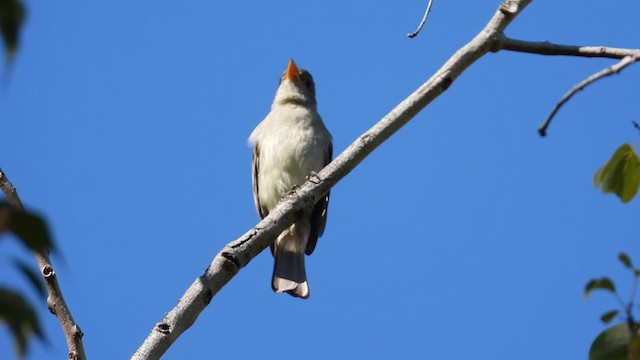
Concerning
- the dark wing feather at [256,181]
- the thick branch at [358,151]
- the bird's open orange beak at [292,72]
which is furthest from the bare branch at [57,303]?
the bird's open orange beak at [292,72]

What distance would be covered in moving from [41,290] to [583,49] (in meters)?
3.22

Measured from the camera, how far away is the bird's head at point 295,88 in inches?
314

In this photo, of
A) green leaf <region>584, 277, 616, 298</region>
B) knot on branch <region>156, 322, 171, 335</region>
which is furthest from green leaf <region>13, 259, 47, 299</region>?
knot on branch <region>156, 322, 171, 335</region>

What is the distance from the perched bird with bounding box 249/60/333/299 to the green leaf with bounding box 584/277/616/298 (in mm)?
4905

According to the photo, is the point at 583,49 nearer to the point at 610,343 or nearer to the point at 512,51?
the point at 512,51

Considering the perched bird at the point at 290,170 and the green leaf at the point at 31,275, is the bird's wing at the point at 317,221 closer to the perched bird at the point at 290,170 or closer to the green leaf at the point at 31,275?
the perched bird at the point at 290,170

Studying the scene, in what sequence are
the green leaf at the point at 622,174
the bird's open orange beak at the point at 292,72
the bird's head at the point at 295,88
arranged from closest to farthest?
the green leaf at the point at 622,174
the bird's head at the point at 295,88
the bird's open orange beak at the point at 292,72

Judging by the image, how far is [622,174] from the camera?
2912mm

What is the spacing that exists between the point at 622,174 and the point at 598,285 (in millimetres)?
1171

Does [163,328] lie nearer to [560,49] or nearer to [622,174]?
[622,174]

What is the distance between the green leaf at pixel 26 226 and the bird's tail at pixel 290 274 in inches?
220

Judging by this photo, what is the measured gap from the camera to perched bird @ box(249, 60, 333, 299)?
6.95 metres

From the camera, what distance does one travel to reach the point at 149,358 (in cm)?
321

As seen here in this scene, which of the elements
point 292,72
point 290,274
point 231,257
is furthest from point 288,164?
point 231,257
